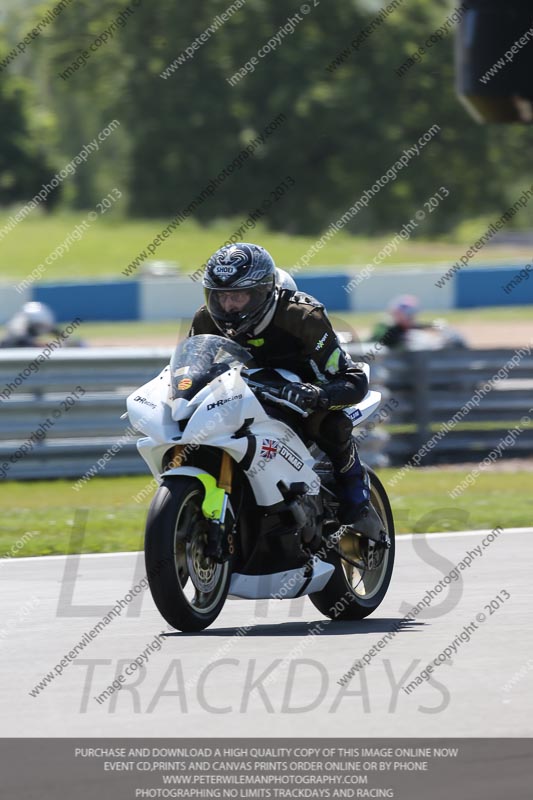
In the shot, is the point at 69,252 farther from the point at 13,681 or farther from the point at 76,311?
the point at 13,681

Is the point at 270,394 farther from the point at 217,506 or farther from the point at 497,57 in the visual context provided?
the point at 497,57

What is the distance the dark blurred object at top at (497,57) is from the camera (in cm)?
1085

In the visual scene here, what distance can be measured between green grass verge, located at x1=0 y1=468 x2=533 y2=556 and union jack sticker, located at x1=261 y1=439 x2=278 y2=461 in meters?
3.39

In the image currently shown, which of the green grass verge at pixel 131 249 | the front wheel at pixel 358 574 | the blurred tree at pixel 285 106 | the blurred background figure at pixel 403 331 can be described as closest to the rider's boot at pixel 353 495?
the front wheel at pixel 358 574

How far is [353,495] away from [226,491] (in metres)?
0.88

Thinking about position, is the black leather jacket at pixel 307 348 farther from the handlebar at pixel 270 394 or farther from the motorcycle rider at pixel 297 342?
the handlebar at pixel 270 394

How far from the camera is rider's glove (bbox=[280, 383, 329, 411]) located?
22.0 feet

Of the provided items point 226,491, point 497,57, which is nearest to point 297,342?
point 226,491

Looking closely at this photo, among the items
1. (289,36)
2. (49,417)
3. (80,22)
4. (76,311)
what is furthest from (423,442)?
(80,22)

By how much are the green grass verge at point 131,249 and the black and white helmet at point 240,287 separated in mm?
34713

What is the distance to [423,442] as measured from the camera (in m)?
15.6

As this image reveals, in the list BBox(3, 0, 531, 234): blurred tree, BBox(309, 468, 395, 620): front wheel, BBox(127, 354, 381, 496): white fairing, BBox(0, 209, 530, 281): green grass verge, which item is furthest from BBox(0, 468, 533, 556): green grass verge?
BBox(3, 0, 531, 234): blurred tree

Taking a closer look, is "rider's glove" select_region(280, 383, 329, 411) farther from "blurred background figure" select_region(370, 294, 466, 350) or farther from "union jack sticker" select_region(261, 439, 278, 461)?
"blurred background figure" select_region(370, 294, 466, 350)

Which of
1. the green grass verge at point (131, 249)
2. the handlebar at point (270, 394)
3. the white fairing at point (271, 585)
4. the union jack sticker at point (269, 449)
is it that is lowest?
the green grass verge at point (131, 249)
